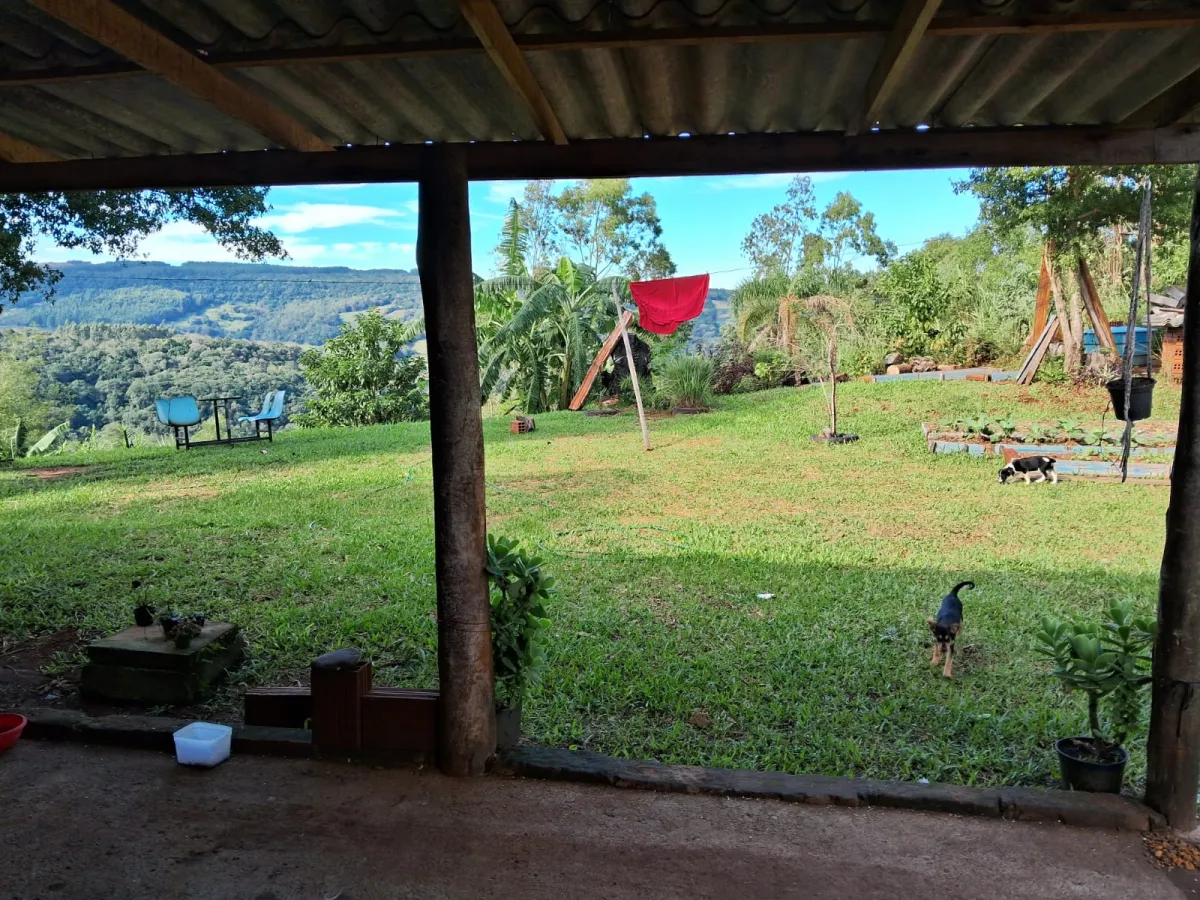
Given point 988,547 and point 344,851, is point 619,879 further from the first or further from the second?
point 988,547

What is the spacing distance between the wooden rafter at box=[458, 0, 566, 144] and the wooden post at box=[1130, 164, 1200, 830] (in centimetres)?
213

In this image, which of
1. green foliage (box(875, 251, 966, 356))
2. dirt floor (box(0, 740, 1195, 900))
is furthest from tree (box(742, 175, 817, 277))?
dirt floor (box(0, 740, 1195, 900))

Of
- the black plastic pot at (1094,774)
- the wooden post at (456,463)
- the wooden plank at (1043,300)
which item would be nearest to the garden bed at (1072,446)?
the wooden plank at (1043,300)

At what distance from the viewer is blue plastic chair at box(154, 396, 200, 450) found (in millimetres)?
12430

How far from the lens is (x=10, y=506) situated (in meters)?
8.44

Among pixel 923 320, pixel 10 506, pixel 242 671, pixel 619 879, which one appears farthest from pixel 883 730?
pixel 923 320

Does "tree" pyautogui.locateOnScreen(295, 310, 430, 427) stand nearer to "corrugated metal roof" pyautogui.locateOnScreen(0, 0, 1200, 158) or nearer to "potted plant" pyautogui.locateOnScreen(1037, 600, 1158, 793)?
"corrugated metal roof" pyautogui.locateOnScreen(0, 0, 1200, 158)

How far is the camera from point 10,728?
329 cm

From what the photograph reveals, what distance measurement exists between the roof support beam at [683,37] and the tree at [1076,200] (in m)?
9.03

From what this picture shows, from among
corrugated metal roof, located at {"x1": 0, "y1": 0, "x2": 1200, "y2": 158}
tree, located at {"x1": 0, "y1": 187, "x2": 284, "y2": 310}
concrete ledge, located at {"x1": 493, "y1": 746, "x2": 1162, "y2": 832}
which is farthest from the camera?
tree, located at {"x1": 0, "y1": 187, "x2": 284, "y2": 310}

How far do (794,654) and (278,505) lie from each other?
5.78 metres

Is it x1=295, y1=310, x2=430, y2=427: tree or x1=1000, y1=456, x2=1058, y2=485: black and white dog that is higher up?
x1=295, y1=310, x2=430, y2=427: tree

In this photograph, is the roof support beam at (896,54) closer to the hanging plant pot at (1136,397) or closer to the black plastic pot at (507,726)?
the black plastic pot at (507,726)

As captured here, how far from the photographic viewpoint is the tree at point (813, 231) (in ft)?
82.6
